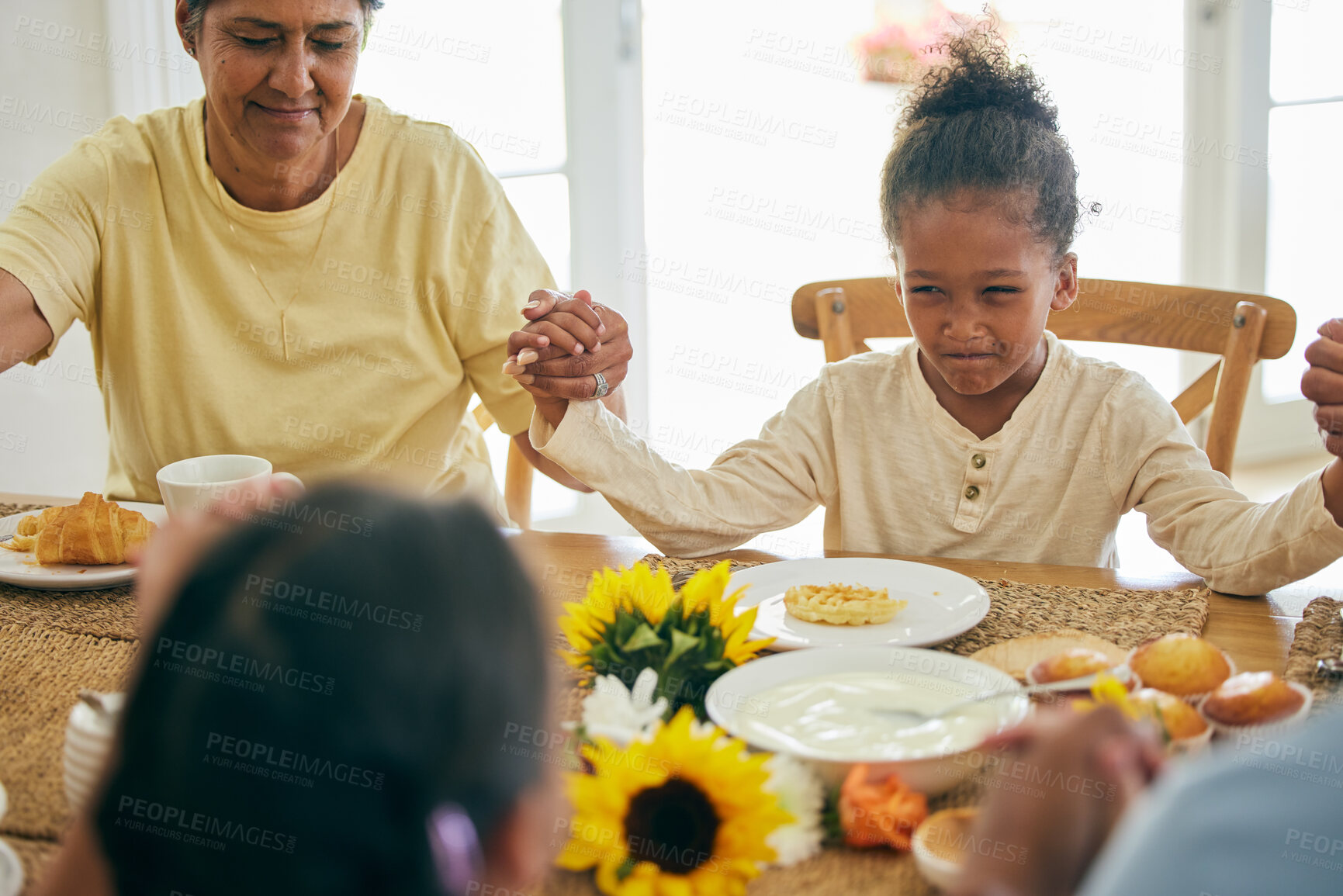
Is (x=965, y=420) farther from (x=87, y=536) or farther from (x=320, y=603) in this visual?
(x=320, y=603)

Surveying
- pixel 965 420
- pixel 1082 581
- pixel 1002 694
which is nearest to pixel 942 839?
pixel 1002 694

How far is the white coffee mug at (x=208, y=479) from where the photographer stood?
1.04 m

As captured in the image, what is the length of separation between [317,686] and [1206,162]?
3797 mm

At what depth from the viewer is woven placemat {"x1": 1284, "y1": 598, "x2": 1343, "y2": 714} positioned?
2.55 ft

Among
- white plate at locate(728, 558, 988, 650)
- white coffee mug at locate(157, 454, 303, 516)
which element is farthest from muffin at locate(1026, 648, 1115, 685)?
white coffee mug at locate(157, 454, 303, 516)

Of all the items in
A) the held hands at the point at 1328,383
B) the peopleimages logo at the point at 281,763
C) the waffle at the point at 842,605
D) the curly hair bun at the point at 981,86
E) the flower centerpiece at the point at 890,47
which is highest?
the flower centerpiece at the point at 890,47

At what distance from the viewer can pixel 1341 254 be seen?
144 inches

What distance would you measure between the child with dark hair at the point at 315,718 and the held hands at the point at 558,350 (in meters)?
0.86

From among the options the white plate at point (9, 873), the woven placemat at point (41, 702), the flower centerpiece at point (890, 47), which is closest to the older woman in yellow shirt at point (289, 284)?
the woven placemat at point (41, 702)

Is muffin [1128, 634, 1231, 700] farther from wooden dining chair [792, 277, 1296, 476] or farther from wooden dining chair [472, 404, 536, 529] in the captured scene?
wooden dining chair [472, 404, 536, 529]

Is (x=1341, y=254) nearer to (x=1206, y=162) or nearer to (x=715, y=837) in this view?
(x=1206, y=162)

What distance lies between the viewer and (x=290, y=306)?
5.13ft

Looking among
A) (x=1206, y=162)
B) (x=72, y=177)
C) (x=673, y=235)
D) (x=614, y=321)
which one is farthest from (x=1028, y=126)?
(x=1206, y=162)

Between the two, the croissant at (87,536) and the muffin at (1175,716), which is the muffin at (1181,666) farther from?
the croissant at (87,536)
